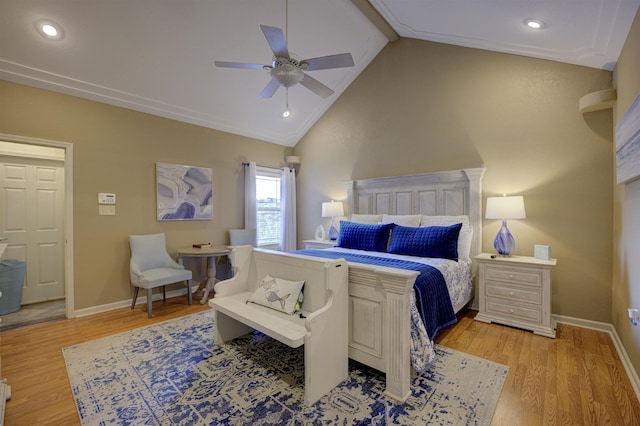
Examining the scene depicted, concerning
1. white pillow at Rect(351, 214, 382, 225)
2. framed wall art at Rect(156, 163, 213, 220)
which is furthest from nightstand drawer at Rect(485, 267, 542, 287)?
framed wall art at Rect(156, 163, 213, 220)

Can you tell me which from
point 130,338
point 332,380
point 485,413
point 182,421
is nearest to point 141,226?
point 130,338

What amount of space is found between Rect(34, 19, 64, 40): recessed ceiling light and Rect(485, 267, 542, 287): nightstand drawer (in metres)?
5.00

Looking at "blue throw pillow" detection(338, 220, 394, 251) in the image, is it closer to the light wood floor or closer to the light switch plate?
the light wood floor

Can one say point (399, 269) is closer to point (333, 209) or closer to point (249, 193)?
point (333, 209)

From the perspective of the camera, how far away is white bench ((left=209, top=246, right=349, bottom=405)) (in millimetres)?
1841

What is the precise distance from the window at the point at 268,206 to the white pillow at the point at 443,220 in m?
2.85

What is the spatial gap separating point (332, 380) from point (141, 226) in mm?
3325

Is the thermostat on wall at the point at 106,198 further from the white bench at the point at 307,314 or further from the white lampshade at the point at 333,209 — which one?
the white lampshade at the point at 333,209

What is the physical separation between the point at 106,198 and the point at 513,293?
191 inches

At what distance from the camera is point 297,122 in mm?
5309

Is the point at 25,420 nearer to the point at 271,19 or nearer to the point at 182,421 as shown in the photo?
the point at 182,421

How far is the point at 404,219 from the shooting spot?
381 centimetres

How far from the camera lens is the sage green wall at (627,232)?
2.00 metres

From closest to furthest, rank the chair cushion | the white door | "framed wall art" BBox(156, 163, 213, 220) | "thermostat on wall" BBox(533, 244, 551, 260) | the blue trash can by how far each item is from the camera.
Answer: "thermostat on wall" BBox(533, 244, 551, 260) → the chair cushion → the blue trash can → the white door → "framed wall art" BBox(156, 163, 213, 220)
